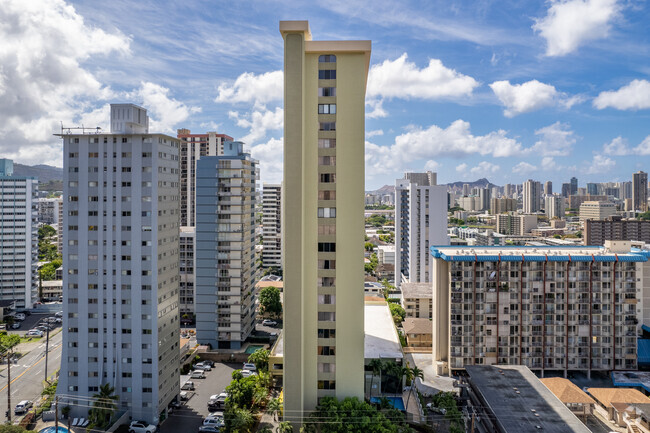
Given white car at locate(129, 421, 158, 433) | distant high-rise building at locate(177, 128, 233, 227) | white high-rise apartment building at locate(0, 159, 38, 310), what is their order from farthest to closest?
distant high-rise building at locate(177, 128, 233, 227) < white high-rise apartment building at locate(0, 159, 38, 310) < white car at locate(129, 421, 158, 433)

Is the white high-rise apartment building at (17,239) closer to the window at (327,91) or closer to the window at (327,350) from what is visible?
the window at (327,91)

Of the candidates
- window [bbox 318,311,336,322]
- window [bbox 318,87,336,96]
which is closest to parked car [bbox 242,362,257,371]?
window [bbox 318,311,336,322]

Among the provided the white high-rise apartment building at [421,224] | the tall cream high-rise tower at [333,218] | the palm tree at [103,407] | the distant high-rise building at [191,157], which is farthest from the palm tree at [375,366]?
the distant high-rise building at [191,157]

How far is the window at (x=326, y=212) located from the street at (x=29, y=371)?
94.7 ft

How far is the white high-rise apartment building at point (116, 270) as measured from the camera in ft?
101

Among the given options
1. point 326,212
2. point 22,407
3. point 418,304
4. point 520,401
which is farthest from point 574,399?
point 22,407

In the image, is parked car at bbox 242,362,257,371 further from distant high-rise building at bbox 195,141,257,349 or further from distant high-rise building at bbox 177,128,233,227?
distant high-rise building at bbox 177,128,233,227

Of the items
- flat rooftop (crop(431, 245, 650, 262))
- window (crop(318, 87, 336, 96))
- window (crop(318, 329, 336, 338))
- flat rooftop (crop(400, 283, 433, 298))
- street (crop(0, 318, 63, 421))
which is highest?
window (crop(318, 87, 336, 96))

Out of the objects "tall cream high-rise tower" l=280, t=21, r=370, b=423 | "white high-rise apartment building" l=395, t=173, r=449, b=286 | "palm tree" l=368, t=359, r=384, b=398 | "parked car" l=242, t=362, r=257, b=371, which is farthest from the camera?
"white high-rise apartment building" l=395, t=173, r=449, b=286

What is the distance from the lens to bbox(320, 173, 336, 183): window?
1043 inches

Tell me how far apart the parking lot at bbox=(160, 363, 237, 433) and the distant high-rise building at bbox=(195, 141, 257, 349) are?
14.6 ft

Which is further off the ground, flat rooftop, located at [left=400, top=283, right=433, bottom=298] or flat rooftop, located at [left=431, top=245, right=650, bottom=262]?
flat rooftop, located at [left=431, top=245, right=650, bottom=262]

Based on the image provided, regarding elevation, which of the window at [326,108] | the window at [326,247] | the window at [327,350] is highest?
the window at [326,108]

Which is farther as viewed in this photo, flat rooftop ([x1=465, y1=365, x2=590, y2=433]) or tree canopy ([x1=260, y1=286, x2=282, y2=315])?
tree canopy ([x1=260, y1=286, x2=282, y2=315])
